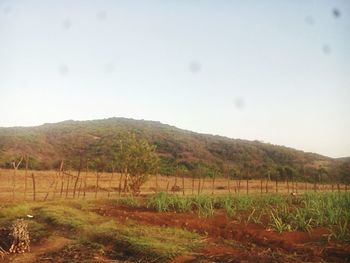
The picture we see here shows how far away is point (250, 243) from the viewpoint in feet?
33.5

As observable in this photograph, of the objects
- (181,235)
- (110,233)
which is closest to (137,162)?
(110,233)

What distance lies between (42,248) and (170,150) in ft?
195

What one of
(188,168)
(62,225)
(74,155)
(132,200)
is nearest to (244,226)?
(62,225)

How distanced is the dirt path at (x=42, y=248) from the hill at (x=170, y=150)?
37.1 meters

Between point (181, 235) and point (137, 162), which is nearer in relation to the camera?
point (181, 235)

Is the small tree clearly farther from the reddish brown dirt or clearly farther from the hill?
the hill

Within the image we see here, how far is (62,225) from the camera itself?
503 inches

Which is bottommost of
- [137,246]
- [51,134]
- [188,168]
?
[137,246]

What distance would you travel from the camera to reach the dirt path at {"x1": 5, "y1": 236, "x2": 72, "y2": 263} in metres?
9.78

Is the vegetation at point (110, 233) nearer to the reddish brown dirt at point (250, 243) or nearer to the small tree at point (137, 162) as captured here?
the reddish brown dirt at point (250, 243)

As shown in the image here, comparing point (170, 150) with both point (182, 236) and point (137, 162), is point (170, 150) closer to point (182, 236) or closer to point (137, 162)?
point (137, 162)

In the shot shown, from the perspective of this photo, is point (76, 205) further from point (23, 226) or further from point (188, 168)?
point (188, 168)

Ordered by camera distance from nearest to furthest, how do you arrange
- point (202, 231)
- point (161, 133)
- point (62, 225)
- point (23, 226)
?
point (23, 226) < point (202, 231) < point (62, 225) < point (161, 133)

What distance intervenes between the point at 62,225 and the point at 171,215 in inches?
140
